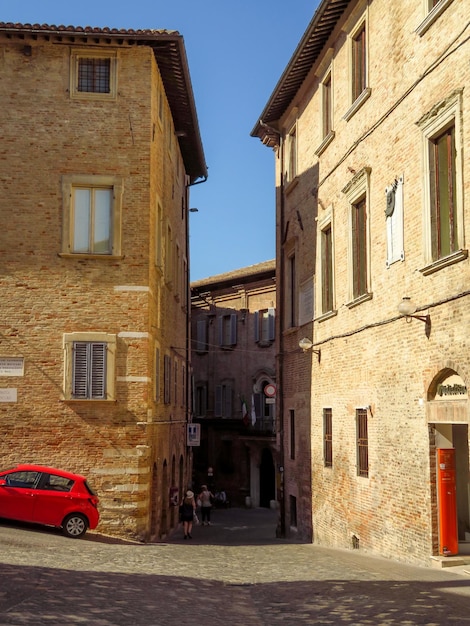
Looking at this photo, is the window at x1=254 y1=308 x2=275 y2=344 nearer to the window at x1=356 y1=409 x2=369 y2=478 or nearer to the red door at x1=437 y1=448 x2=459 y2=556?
the window at x1=356 y1=409 x2=369 y2=478

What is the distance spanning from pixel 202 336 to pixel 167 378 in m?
23.4

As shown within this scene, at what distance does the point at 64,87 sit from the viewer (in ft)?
68.0

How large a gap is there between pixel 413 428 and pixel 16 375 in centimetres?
977

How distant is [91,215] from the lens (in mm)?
20453

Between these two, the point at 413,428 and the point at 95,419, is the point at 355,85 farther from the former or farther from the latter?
the point at 95,419

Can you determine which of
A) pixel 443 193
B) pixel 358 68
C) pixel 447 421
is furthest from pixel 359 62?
pixel 447 421

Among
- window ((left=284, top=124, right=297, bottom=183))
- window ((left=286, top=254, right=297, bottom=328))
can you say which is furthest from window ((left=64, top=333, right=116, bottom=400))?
window ((left=284, top=124, right=297, bottom=183))

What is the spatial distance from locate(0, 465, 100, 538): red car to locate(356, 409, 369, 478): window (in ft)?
18.5

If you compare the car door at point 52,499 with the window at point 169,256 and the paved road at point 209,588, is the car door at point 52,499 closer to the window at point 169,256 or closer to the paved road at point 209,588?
the paved road at point 209,588

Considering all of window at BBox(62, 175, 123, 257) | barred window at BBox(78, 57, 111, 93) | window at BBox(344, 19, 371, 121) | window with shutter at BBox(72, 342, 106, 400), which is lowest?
window with shutter at BBox(72, 342, 106, 400)

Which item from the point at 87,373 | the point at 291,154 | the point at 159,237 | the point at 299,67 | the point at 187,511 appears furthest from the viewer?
the point at 291,154

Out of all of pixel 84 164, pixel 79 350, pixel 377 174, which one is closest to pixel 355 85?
pixel 377 174

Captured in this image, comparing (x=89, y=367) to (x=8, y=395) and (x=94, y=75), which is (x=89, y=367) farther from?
(x=94, y=75)

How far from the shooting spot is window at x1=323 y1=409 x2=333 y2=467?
1998 centimetres
